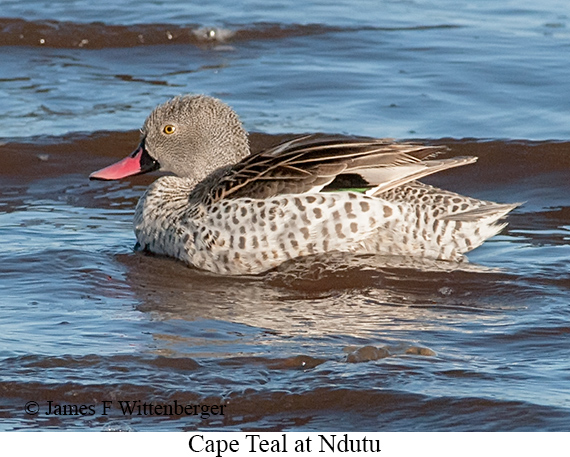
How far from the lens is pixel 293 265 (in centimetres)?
661

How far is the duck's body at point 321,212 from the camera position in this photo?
6.53 metres

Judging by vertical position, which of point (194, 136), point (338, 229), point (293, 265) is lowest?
point (293, 265)

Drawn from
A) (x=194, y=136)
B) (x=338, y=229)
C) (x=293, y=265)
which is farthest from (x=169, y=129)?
(x=338, y=229)

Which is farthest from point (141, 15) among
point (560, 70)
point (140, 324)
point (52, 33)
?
point (140, 324)

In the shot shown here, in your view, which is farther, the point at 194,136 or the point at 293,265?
the point at 194,136

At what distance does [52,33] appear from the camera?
12.3 metres

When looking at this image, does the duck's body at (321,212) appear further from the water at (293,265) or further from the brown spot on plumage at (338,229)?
the water at (293,265)

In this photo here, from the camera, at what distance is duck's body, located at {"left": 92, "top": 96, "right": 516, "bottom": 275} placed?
6527 millimetres

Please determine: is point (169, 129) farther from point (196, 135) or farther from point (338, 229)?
point (338, 229)

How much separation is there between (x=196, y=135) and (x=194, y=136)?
0.05 ft

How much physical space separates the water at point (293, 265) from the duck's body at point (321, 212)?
141 mm

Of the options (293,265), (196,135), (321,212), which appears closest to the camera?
(321,212)

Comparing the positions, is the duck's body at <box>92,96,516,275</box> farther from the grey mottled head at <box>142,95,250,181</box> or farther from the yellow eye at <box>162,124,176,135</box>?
the yellow eye at <box>162,124,176,135</box>
